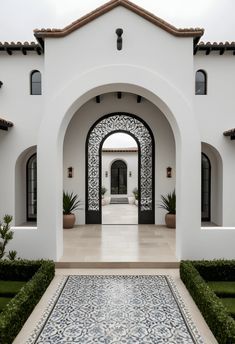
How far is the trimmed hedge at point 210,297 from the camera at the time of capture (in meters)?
4.23

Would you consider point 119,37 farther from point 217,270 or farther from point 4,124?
point 217,270

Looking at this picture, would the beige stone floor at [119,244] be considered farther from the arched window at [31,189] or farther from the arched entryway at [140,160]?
the arched window at [31,189]

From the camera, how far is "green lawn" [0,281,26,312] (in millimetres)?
5745

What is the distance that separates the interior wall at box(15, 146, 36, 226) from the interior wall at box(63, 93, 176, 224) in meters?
1.72

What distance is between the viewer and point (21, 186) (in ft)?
41.6

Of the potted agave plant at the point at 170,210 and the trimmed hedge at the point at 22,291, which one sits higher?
the potted agave plant at the point at 170,210

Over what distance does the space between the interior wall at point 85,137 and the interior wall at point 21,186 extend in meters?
1.72

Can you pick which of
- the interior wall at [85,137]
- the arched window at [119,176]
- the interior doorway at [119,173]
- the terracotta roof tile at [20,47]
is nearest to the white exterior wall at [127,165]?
the interior doorway at [119,173]

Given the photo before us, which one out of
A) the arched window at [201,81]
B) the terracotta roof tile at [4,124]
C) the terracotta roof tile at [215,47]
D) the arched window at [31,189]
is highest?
the terracotta roof tile at [215,47]

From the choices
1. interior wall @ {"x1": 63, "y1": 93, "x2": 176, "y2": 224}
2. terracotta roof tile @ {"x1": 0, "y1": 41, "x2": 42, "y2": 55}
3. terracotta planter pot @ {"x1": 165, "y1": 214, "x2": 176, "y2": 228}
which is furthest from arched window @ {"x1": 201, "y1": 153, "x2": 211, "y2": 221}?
terracotta roof tile @ {"x1": 0, "y1": 41, "x2": 42, "y2": 55}

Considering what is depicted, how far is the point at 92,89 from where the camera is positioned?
320 inches

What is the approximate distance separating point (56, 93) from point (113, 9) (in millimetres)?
2901

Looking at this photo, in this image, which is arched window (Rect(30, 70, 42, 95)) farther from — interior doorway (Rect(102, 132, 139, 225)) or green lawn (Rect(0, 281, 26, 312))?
interior doorway (Rect(102, 132, 139, 225))

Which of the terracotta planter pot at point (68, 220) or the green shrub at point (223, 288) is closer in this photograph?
the green shrub at point (223, 288)
